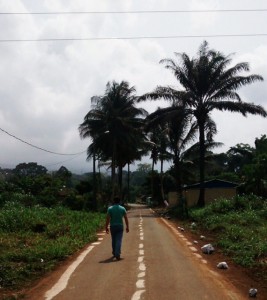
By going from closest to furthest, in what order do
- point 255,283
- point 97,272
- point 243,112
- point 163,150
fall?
point 255,283 → point 97,272 → point 243,112 → point 163,150

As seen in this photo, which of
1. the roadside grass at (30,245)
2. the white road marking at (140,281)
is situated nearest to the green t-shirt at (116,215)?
the white road marking at (140,281)

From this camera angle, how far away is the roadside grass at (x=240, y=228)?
11.9 m

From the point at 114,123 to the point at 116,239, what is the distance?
3082 cm

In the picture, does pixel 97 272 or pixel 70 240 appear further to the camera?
pixel 70 240

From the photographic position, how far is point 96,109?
1688 inches

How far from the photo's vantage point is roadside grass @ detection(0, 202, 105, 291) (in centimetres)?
977

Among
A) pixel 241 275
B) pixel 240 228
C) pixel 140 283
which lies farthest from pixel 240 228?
pixel 140 283

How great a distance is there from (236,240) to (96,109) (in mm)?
29153

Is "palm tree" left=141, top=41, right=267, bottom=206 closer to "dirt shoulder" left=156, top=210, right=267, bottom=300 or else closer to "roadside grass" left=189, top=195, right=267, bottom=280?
"roadside grass" left=189, top=195, right=267, bottom=280

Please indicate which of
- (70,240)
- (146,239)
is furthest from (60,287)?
(146,239)

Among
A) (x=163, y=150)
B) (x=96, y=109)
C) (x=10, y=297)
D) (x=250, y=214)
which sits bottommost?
(x=10, y=297)

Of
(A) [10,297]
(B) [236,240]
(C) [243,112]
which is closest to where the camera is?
(A) [10,297]

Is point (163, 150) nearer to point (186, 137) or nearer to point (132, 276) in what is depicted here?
point (186, 137)

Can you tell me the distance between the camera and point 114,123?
42.1 metres
